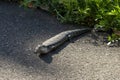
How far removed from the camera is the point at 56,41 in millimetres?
3578

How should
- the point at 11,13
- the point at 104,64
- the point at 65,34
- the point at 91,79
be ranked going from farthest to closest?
the point at 11,13
the point at 65,34
the point at 104,64
the point at 91,79

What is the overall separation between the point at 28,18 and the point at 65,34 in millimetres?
852

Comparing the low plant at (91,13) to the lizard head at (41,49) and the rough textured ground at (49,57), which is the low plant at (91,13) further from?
the lizard head at (41,49)

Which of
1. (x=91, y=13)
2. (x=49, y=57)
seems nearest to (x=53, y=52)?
(x=49, y=57)

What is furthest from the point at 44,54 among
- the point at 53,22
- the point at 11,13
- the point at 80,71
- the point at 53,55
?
the point at 11,13

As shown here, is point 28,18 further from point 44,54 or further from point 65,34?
point 44,54

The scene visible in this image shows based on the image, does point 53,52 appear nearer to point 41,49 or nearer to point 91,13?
point 41,49

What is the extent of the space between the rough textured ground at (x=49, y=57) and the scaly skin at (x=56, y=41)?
0.21 feet

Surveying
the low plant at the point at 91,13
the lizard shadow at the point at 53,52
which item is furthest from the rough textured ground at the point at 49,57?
the low plant at the point at 91,13

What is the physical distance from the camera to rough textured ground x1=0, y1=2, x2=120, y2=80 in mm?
3064

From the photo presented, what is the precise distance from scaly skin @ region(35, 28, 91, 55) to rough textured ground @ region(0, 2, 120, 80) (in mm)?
65

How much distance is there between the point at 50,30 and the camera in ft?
13.1

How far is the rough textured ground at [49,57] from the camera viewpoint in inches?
121

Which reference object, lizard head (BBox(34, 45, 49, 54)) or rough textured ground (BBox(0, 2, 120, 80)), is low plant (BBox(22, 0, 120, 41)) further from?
lizard head (BBox(34, 45, 49, 54))
